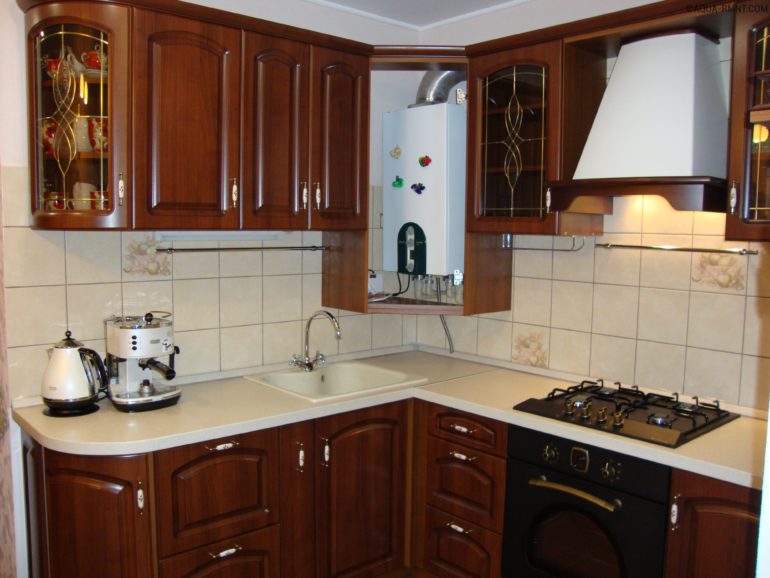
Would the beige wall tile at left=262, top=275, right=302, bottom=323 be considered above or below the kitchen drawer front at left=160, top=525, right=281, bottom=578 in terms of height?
above

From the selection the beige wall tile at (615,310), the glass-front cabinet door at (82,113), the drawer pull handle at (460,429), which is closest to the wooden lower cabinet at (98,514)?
the glass-front cabinet door at (82,113)

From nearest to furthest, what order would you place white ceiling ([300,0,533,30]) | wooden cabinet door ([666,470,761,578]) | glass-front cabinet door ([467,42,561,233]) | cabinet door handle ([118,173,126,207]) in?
1. wooden cabinet door ([666,470,761,578])
2. cabinet door handle ([118,173,126,207])
3. glass-front cabinet door ([467,42,561,233])
4. white ceiling ([300,0,533,30])

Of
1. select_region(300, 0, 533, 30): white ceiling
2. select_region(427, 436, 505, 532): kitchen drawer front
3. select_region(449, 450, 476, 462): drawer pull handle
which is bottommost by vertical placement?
select_region(427, 436, 505, 532): kitchen drawer front

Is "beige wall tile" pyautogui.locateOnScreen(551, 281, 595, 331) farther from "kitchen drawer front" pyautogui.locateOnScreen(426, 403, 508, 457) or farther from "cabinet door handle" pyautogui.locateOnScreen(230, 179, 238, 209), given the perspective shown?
"cabinet door handle" pyautogui.locateOnScreen(230, 179, 238, 209)

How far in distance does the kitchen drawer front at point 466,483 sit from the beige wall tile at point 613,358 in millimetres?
624

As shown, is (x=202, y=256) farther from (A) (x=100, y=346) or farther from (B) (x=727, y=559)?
(B) (x=727, y=559)

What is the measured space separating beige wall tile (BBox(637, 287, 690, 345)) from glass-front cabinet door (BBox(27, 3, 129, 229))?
1880mm

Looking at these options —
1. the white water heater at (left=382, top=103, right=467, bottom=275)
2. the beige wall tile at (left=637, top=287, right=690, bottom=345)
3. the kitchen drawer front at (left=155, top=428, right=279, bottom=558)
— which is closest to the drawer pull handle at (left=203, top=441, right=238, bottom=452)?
the kitchen drawer front at (left=155, top=428, right=279, bottom=558)

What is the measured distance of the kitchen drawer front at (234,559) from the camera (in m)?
2.17

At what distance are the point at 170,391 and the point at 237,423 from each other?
336 millimetres

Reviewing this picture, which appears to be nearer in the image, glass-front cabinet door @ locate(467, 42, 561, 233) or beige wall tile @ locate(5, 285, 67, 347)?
beige wall tile @ locate(5, 285, 67, 347)

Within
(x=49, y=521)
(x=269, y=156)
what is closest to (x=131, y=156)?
(x=269, y=156)

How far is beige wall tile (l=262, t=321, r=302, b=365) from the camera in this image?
2.97m

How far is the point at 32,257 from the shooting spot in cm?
235
